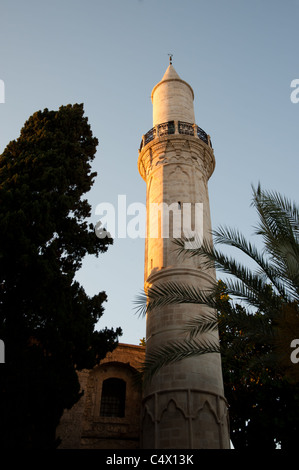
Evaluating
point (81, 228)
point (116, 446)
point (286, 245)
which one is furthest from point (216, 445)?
point (81, 228)

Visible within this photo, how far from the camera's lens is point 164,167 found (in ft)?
53.9

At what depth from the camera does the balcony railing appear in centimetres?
1750

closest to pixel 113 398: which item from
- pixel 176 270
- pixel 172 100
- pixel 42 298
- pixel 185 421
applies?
pixel 185 421

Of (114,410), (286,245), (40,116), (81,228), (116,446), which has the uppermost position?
(40,116)

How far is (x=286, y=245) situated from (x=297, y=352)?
195cm

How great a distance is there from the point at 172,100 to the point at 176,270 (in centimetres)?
987

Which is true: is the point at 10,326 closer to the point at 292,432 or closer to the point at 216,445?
the point at 216,445

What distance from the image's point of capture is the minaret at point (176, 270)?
35.3ft

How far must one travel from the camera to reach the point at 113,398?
14469 mm

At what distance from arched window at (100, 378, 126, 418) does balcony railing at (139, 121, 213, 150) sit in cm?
1009

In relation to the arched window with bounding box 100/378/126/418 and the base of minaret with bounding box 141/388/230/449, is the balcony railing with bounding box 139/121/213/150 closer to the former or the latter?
the arched window with bounding box 100/378/126/418

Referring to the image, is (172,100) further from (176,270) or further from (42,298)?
(42,298)

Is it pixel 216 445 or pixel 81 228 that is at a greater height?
pixel 81 228

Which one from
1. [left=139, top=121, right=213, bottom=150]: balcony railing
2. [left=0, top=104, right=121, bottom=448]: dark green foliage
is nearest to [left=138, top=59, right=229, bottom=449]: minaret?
[left=139, top=121, right=213, bottom=150]: balcony railing
